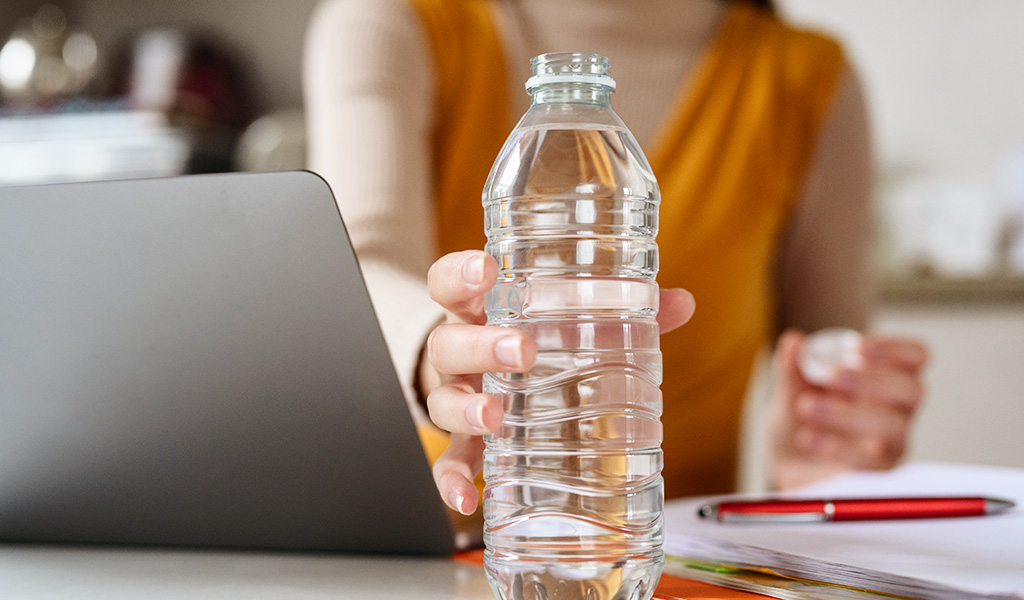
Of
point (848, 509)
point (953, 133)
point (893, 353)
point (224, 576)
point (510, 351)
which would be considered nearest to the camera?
point (510, 351)

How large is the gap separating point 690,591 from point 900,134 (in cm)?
234

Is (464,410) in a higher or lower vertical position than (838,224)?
lower

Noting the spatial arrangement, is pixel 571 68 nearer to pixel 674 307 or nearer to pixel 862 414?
pixel 674 307

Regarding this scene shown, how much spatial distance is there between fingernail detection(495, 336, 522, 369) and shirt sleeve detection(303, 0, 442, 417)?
484 millimetres

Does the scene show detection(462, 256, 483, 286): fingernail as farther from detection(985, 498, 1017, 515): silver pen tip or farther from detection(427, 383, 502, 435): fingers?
detection(985, 498, 1017, 515): silver pen tip

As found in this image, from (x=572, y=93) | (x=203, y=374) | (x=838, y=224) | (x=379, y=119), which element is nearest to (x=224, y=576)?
(x=203, y=374)

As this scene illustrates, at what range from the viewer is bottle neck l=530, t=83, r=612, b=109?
48cm

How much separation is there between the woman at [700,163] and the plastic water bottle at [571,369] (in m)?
Answer: 0.43

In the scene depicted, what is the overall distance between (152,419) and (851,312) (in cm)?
111

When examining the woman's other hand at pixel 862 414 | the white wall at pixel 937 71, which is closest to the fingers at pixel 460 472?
the woman's other hand at pixel 862 414

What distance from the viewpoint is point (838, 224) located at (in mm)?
1345

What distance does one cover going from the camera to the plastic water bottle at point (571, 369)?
0.50 meters

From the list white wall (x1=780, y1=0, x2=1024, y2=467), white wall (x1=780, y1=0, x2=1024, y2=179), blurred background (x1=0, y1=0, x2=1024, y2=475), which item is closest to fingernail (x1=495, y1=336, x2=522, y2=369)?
blurred background (x1=0, y1=0, x2=1024, y2=475)

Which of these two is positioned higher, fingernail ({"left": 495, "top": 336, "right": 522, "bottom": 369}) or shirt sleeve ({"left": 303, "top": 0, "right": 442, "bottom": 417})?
shirt sleeve ({"left": 303, "top": 0, "right": 442, "bottom": 417})
